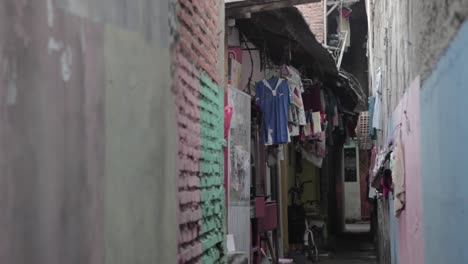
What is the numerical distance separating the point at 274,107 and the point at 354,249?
892 centimetres

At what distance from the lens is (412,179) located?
529 cm

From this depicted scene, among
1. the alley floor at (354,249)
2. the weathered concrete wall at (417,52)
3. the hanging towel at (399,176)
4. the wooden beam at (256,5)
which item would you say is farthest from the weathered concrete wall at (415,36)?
the alley floor at (354,249)

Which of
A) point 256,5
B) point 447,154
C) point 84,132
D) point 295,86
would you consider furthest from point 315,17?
point 84,132

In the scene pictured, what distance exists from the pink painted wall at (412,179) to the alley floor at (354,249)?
783 cm

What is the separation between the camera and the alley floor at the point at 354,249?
13.9 metres

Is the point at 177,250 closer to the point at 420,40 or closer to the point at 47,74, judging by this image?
the point at 47,74

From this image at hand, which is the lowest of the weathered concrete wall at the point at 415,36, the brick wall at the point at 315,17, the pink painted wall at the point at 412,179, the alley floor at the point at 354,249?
the alley floor at the point at 354,249

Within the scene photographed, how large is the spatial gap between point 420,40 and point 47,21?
3151 mm

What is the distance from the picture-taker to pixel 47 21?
2.05m

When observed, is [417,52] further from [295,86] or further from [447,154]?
[295,86]

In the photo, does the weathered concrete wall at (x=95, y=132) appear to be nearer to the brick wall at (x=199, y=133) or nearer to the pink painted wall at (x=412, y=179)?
the brick wall at (x=199, y=133)

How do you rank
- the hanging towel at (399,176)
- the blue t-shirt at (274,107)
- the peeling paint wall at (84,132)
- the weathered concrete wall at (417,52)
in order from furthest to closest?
the blue t-shirt at (274,107), the hanging towel at (399,176), the weathered concrete wall at (417,52), the peeling paint wall at (84,132)

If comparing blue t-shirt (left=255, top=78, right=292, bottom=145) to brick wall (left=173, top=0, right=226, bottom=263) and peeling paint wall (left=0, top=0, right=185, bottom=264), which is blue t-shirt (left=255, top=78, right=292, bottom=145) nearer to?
brick wall (left=173, top=0, right=226, bottom=263)

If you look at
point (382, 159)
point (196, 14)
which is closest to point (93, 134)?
point (196, 14)
